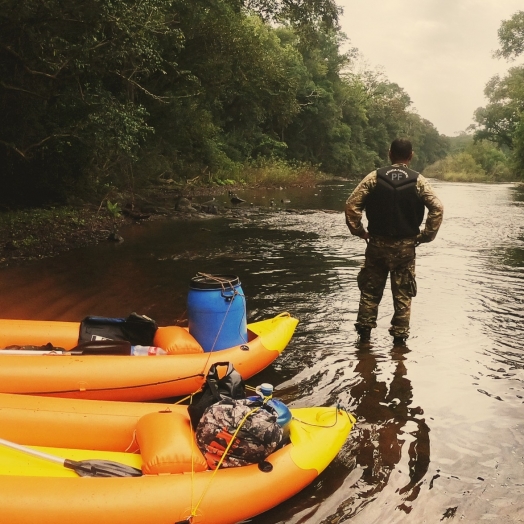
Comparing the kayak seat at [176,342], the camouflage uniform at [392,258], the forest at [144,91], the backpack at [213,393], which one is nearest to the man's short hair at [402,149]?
the camouflage uniform at [392,258]

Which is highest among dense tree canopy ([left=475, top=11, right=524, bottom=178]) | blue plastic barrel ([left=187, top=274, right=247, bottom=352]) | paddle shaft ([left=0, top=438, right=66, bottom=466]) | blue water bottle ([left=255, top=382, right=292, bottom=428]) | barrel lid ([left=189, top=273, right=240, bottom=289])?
dense tree canopy ([left=475, top=11, right=524, bottom=178])

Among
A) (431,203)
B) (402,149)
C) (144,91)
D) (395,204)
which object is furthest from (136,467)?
(144,91)

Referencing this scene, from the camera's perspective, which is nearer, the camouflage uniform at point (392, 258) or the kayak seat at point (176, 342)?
the kayak seat at point (176, 342)

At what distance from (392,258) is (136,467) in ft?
10.1

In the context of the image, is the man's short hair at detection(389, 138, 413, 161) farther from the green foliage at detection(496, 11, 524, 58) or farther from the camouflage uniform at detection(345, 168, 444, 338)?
the green foliage at detection(496, 11, 524, 58)

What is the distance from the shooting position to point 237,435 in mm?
2863

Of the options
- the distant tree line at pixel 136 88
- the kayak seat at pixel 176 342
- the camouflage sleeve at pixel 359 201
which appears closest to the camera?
the kayak seat at pixel 176 342

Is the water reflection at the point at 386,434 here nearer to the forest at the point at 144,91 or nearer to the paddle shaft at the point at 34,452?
the paddle shaft at the point at 34,452

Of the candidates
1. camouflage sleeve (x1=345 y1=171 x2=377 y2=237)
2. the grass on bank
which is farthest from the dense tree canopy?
camouflage sleeve (x1=345 y1=171 x2=377 y2=237)

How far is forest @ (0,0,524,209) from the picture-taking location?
869 cm

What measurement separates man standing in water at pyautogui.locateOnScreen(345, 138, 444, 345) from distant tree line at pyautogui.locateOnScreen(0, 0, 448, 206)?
5.33 metres

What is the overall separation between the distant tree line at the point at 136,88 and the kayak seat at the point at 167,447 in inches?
268

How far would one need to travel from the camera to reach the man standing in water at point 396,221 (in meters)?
4.86

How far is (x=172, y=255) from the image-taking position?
33.0ft
